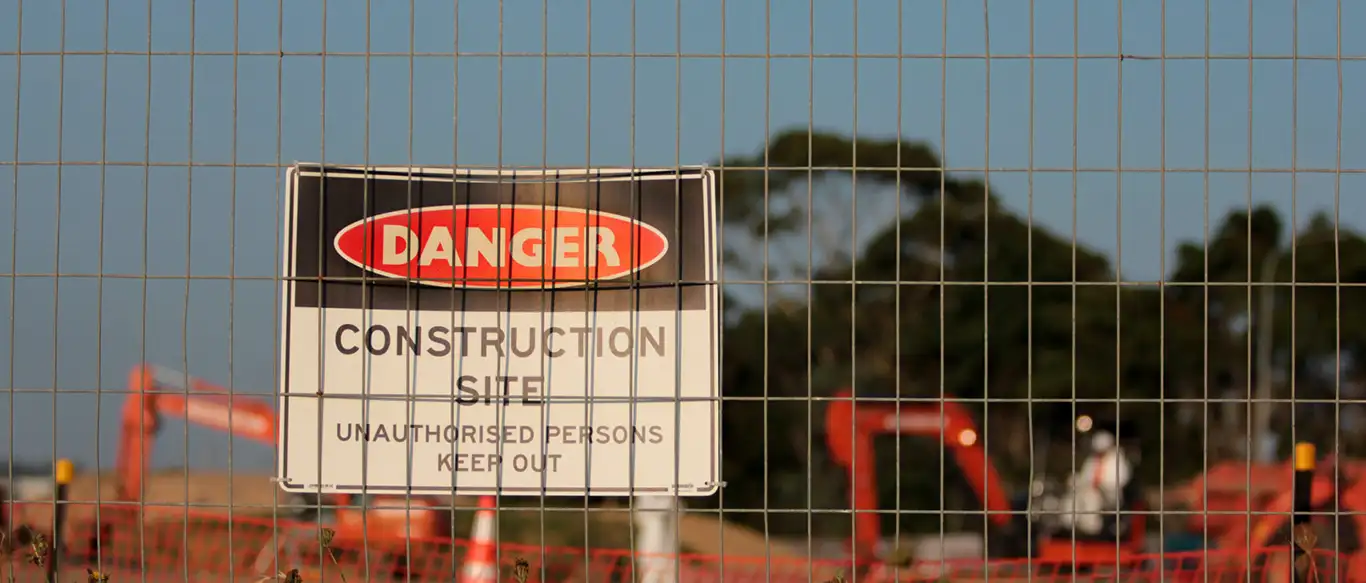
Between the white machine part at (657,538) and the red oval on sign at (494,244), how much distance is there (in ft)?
3.48

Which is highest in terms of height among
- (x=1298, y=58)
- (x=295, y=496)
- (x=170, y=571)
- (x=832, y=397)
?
(x=1298, y=58)

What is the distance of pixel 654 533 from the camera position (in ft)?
18.6

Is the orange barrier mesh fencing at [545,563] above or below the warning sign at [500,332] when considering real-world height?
below

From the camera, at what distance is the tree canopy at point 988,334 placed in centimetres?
560

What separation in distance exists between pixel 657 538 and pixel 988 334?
177 cm

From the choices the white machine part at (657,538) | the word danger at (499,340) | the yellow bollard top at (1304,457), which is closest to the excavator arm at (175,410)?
the word danger at (499,340)

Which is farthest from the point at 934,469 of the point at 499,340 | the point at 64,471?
the point at 64,471

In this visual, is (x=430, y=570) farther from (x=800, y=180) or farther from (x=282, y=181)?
(x=800, y=180)

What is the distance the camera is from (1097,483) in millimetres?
5715

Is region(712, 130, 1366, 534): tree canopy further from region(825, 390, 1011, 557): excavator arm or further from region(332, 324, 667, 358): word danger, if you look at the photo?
region(332, 324, 667, 358): word danger

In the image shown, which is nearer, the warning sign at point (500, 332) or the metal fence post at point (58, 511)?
the warning sign at point (500, 332)

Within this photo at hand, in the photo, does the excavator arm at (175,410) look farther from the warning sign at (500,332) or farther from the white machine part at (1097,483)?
the white machine part at (1097,483)

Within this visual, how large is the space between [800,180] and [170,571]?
349 centimetres

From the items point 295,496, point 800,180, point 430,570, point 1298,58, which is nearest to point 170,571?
point 295,496
